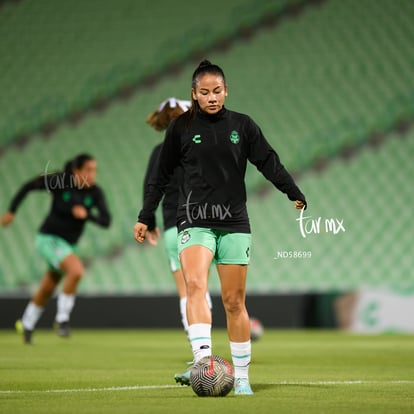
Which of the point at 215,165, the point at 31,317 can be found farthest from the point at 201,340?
the point at 31,317

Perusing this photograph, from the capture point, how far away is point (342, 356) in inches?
330

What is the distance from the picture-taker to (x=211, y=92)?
5.15 m

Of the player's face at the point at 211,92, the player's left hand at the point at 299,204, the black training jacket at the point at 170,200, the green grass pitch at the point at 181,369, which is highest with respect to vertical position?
the player's face at the point at 211,92

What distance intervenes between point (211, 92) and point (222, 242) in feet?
2.60

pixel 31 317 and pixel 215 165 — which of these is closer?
pixel 215 165

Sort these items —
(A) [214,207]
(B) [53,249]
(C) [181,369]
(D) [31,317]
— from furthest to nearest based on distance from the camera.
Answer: (B) [53,249], (D) [31,317], (C) [181,369], (A) [214,207]

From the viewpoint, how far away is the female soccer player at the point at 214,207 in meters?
5.09

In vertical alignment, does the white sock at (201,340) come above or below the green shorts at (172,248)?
below

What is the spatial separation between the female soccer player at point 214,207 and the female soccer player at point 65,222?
5.54 m

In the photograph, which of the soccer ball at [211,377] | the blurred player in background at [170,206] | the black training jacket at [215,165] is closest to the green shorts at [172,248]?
the blurred player in background at [170,206]

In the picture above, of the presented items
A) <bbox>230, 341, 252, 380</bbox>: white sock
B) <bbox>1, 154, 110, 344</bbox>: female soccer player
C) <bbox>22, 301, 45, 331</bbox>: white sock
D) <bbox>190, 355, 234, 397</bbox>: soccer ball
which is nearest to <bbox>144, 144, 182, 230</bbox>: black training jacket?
<bbox>230, 341, 252, 380</bbox>: white sock

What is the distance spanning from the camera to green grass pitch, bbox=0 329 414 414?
4.56 metres

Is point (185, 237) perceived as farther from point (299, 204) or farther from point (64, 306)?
point (64, 306)

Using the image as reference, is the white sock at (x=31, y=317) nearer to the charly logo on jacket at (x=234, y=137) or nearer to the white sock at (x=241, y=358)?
the white sock at (x=241, y=358)
